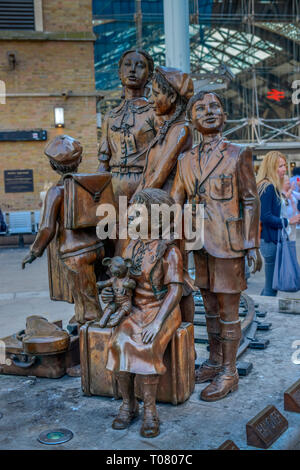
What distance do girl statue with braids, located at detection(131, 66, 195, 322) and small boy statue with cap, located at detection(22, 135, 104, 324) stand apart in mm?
580

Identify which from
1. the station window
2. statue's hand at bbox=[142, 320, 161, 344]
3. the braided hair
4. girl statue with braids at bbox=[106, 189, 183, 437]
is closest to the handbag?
the braided hair

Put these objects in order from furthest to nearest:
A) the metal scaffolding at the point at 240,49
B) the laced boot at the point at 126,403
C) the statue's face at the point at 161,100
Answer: the metal scaffolding at the point at 240,49 → the statue's face at the point at 161,100 → the laced boot at the point at 126,403

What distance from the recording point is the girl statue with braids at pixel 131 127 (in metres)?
4.21

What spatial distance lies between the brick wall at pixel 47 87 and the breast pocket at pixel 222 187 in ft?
35.3

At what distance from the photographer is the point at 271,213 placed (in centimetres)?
620

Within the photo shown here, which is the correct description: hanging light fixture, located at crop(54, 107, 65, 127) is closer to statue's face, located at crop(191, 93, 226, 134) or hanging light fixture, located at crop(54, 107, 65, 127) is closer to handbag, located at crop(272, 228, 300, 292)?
handbag, located at crop(272, 228, 300, 292)

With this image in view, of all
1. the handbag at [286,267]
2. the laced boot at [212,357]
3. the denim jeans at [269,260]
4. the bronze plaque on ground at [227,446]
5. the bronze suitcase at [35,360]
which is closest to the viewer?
the bronze plaque on ground at [227,446]

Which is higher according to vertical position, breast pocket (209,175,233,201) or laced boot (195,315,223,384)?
breast pocket (209,175,233,201)

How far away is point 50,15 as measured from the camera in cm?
1357

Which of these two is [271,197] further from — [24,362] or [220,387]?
[24,362]

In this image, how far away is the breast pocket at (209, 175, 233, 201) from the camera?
3389 mm

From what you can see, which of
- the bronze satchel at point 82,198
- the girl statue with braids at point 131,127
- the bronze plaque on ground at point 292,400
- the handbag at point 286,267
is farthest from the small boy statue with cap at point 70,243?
the handbag at point 286,267

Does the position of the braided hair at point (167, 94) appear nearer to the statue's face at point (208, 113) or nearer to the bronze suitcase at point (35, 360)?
the statue's face at point (208, 113)
